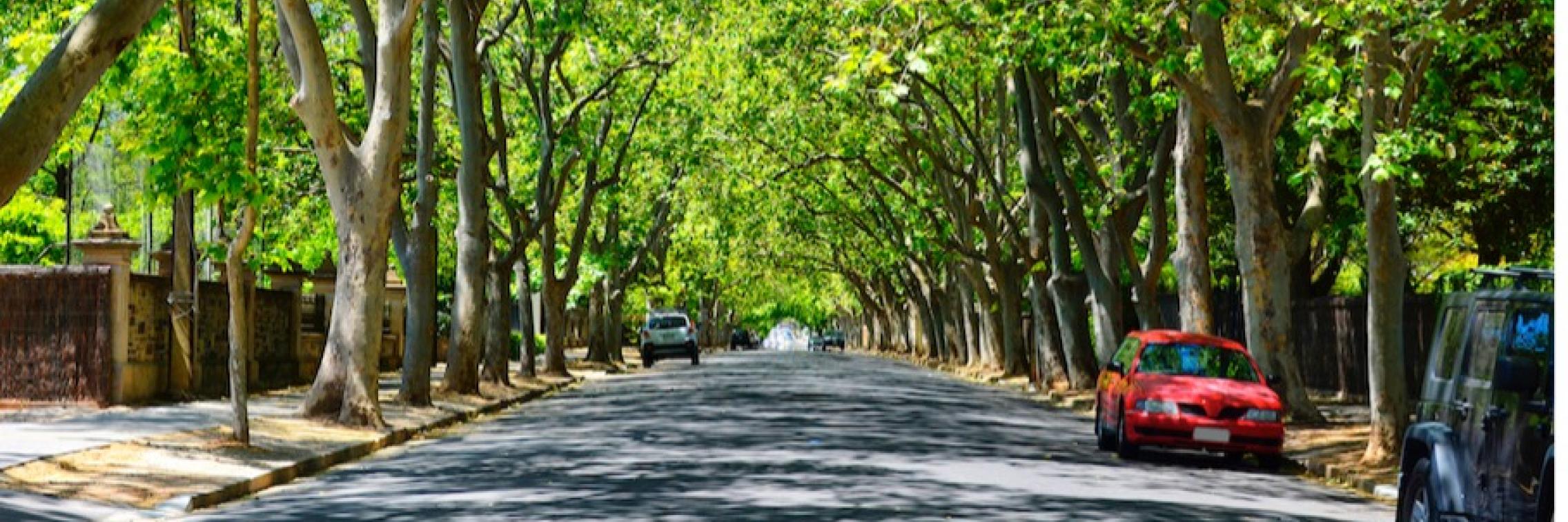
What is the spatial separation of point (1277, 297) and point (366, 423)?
35.7ft

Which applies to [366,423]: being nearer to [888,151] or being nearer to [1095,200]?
[1095,200]

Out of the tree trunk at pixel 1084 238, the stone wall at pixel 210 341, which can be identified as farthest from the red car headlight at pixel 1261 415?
the stone wall at pixel 210 341

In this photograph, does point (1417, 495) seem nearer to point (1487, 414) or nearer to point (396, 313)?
point (1487, 414)

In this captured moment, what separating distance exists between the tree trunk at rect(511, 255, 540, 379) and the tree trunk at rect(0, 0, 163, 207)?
26330 mm

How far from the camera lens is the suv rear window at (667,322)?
6375cm

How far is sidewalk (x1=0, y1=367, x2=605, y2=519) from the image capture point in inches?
569

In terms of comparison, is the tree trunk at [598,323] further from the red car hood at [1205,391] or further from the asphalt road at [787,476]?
the red car hood at [1205,391]

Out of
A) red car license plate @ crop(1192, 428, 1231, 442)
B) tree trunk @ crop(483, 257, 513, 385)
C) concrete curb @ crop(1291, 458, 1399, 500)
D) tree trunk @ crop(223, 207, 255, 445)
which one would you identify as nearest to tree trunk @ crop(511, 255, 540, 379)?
tree trunk @ crop(483, 257, 513, 385)

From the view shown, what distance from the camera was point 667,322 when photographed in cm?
6391

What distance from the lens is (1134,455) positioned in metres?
20.2

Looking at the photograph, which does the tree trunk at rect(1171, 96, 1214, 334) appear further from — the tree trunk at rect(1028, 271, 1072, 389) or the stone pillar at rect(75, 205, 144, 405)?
the stone pillar at rect(75, 205, 144, 405)

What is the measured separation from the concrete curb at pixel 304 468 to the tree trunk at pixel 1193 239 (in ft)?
32.4

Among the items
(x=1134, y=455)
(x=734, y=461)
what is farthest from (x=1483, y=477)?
(x=1134, y=455)

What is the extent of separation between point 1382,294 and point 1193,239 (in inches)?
280
